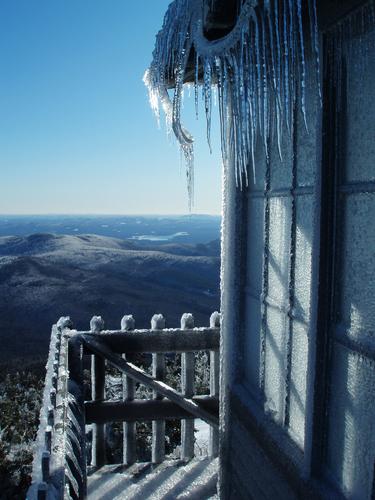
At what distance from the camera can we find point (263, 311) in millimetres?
3316

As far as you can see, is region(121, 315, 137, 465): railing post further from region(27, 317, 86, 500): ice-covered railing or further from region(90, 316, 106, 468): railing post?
region(27, 317, 86, 500): ice-covered railing

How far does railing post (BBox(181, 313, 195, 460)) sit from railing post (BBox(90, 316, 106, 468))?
A: 3.00ft

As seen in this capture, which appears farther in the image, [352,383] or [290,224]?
[290,224]

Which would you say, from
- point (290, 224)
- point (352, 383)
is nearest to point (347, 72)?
point (290, 224)

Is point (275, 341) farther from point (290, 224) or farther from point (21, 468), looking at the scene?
point (21, 468)

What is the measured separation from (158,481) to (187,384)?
103 centimetres

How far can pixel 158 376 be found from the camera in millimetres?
5387

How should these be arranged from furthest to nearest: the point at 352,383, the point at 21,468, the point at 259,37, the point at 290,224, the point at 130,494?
the point at 21,468 → the point at 130,494 → the point at 290,224 → the point at 352,383 → the point at 259,37

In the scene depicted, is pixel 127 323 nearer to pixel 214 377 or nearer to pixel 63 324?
pixel 63 324

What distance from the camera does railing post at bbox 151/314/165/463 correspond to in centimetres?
526

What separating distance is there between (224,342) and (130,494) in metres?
1.96

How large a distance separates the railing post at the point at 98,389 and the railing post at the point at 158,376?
580 mm

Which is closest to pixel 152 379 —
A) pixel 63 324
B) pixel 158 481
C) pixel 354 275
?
pixel 158 481

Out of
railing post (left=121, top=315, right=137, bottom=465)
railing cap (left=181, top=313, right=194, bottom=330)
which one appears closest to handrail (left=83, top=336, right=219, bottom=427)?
railing post (left=121, top=315, right=137, bottom=465)
